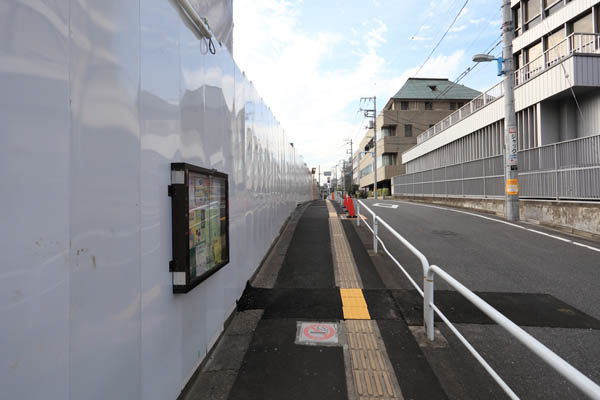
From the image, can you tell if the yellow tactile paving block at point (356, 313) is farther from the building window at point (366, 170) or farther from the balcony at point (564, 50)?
the building window at point (366, 170)

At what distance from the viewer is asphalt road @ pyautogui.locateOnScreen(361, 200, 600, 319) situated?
475cm

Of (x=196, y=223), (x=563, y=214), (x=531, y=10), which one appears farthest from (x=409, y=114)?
(x=196, y=223)

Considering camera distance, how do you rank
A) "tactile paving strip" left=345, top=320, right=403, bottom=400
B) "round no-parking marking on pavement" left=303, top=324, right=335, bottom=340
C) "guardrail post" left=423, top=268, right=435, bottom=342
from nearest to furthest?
1. "tactile paving strip" left=345, top=320, right=403, bottom=400
2. "guardrail post" left=423, top=268, right=435, bottom=342
3. "round no-parking marking on pavement" left=303, top=324, right=335, bottom=340

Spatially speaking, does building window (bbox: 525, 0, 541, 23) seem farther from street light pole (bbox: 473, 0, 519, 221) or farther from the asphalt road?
the asphalt road

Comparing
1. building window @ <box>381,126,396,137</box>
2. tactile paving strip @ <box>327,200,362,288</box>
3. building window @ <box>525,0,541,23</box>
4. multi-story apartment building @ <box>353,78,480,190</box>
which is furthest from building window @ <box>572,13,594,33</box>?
building window @ <box>381,126,396,137</box>

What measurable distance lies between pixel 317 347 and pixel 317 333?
29 centimetres

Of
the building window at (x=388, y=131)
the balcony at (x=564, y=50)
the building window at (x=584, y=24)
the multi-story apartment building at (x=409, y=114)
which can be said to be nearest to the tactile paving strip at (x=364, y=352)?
the balcony at (x=564, y=50)

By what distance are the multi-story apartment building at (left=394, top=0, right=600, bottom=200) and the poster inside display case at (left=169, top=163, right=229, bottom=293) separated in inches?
437

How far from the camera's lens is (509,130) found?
12047 mm

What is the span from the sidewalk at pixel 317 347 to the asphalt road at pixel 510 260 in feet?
5.13

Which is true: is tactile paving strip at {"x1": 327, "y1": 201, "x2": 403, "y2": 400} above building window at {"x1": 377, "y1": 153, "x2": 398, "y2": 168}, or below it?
below

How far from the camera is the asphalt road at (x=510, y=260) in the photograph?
15.6ft

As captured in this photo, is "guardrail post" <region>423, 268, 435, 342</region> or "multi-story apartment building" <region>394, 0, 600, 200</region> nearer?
"guardrail post" <region>423, 268, 435, 342</region>

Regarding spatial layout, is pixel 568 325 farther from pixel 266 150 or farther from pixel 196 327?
pixel 266 150
